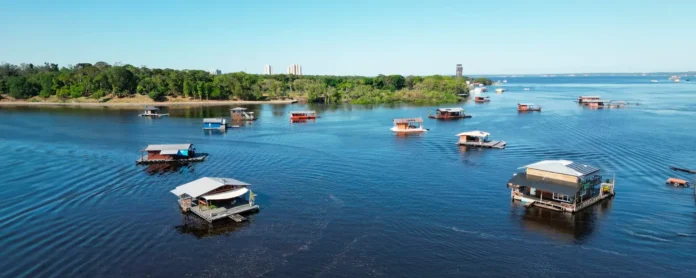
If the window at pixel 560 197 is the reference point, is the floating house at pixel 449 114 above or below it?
above

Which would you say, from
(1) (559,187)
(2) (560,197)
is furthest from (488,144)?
(1) (559,187)

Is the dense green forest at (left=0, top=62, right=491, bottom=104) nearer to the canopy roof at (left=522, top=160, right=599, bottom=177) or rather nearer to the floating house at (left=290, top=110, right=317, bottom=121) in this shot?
the floating house at (left=290, top=110, right=317, bottom=121)

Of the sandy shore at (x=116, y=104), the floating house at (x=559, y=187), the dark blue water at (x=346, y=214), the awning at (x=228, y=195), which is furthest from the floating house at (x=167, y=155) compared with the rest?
the sandy shore at (x=116, y=104)

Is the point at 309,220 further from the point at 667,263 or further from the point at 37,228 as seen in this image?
the point at 667,263

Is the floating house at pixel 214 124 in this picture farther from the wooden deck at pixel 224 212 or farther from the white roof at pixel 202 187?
the wooden deck at pixel 224 212

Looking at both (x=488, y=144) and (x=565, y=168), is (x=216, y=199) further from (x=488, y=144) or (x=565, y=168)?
(x=488, y=144)
